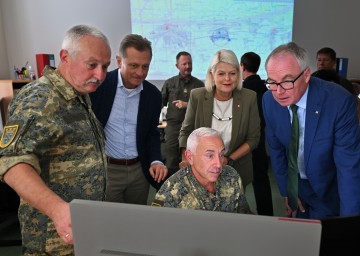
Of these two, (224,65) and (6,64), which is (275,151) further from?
(6,64)

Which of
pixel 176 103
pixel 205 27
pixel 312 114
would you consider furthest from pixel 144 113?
pixel 205 27

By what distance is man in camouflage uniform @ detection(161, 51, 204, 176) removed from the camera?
3.52m

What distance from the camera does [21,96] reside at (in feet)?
3.24

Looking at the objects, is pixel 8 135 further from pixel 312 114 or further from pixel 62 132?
pixel 312 114

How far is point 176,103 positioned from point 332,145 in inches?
87.1

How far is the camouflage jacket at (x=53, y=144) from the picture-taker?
2.99 ft

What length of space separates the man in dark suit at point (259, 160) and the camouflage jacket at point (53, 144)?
1.79 m

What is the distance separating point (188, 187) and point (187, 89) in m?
2.42

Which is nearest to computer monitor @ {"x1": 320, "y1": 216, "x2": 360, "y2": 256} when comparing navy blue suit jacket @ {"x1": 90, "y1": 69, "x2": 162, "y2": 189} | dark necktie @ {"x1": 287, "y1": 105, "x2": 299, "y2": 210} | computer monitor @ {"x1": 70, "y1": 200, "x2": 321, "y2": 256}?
computer monitor @ {"x1": 70, "y1": 200, "x2": 321, "y2": 256}

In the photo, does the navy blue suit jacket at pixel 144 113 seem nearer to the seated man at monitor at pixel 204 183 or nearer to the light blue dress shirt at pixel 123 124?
the light blue dress shirt at pixel 123 124

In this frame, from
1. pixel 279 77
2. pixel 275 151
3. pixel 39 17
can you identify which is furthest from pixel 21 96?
pixel 39 17

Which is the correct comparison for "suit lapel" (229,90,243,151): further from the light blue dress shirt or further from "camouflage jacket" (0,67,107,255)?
"camouflage jacket" (0,67,107,255)

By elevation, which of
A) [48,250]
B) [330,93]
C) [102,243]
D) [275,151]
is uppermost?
[330,93]

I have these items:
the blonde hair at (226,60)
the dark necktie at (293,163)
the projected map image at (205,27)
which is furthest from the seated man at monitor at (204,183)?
the projected map image at (205,27)
